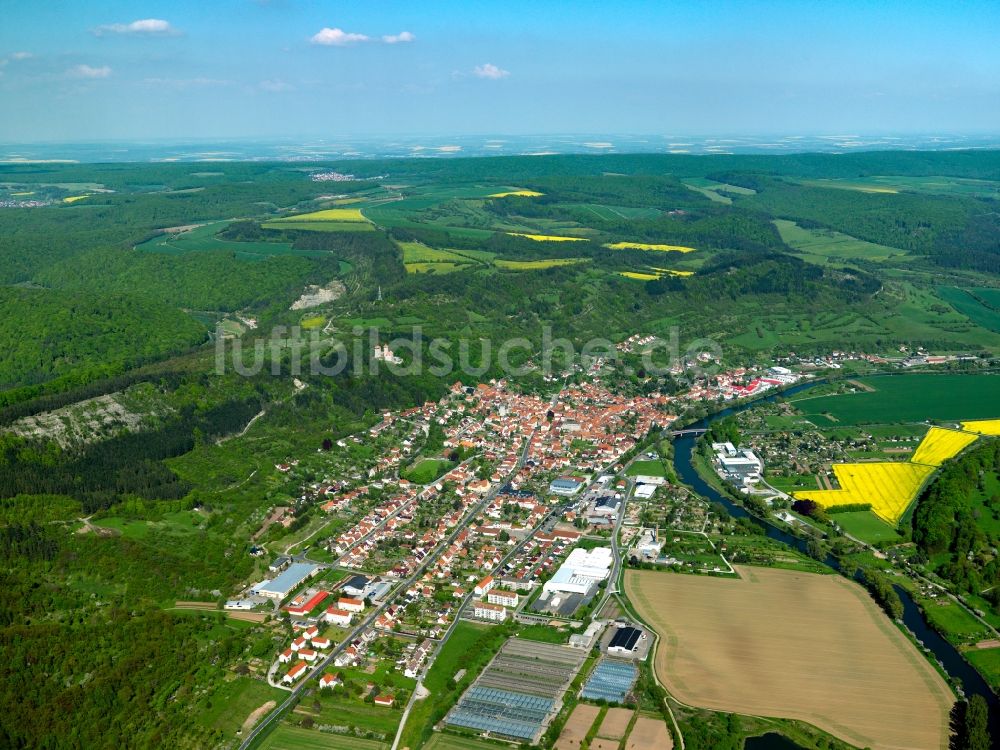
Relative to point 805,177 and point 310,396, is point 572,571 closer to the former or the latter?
point 310,396

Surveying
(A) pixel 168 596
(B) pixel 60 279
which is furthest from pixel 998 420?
(B) pixel 60 279

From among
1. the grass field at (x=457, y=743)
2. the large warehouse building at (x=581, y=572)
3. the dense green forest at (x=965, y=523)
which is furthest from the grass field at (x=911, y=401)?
the grass field at (x=457, y=743)

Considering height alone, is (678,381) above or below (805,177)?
below

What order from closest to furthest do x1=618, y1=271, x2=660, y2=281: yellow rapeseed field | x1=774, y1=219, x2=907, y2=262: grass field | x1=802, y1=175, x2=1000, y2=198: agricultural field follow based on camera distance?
x1=618, y1=271, x2=660, y2=281: yellow rapeseed field, x1=774, y1=219, x2=907, y2=262: grass field, x1=802, y1=175, x2=1000, y2=198: agricultural field

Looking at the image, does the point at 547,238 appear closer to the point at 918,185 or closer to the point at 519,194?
the point at 519,194

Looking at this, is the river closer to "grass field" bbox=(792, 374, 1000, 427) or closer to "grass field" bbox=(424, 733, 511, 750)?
"grass field" bbox=(792, 374, 1000, 427)

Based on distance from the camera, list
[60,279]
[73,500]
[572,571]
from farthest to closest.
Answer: [60,279]
[73,500]
[572,571]

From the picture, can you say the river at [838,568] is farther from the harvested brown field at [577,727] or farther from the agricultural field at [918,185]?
the agricultural field at [918,185]

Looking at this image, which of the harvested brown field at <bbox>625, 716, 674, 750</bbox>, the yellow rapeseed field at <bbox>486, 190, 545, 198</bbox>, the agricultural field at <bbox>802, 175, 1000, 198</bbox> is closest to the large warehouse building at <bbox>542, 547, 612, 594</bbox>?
the harvested brown field at <bbox>625, 716, 674, 750</bbox>
